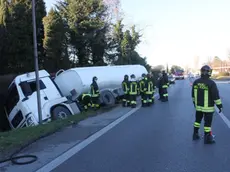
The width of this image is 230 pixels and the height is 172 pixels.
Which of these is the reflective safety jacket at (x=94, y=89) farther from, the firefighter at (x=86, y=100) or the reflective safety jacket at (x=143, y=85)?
the reflective safety jacket at (x=143, y=85)

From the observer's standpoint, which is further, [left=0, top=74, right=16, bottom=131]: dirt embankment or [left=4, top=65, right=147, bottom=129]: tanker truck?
[left=0, top=74, right=16, bottom=131]: dirt embankment

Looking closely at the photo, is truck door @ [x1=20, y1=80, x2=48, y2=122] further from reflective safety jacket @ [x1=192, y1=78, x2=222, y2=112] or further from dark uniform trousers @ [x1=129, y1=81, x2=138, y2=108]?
reflective safety jacket @ [x1=192, y1=78, x2=222, y2=112]

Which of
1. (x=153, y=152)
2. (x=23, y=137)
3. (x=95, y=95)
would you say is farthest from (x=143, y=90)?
(x=153, y=152)

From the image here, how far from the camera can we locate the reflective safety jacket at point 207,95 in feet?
25.0

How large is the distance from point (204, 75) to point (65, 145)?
3517 mm

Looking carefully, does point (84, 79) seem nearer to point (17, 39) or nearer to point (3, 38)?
point (3, 38)

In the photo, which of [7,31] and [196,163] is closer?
[196,163]

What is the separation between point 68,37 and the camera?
135 feet

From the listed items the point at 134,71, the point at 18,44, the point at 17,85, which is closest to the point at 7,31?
the point at 18,44

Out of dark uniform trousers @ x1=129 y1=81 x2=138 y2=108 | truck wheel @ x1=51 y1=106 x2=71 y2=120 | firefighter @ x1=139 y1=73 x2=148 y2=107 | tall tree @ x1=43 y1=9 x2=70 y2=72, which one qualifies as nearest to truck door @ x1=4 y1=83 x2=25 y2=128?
truck wheel @ x1=51 y1=106 x2=71 y2=120

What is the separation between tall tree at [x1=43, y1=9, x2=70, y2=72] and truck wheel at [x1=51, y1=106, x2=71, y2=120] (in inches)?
622

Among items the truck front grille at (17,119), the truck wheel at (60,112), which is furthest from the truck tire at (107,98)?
the truck front grille at (17,119)

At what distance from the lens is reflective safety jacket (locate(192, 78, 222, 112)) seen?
25.0 feet

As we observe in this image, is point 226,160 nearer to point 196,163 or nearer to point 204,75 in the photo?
point 196,163
